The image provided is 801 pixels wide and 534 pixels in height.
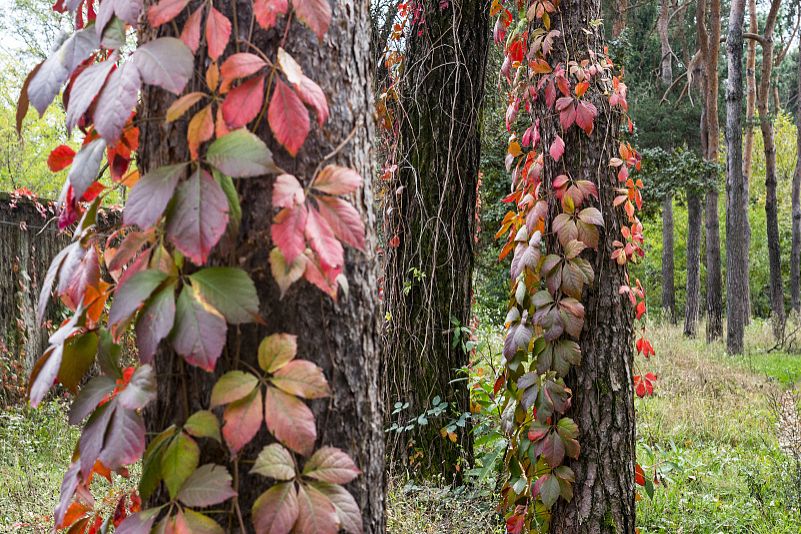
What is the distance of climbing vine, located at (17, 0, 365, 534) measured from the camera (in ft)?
2.82

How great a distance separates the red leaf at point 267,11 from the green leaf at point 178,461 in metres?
0.63

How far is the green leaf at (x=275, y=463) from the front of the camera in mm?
924

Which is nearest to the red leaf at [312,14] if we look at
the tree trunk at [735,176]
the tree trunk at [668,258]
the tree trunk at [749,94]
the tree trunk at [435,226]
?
the tree trunk at [435,226]

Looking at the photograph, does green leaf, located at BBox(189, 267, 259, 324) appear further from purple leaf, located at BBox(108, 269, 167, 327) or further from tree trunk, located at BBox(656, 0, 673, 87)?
tree trunk, located at BBox(656, 0, 673, 87)

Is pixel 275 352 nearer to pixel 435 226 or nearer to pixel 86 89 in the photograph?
pixel 86 89

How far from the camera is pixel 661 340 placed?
10641 millimetres

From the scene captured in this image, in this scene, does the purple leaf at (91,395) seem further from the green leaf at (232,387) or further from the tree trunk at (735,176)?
the tree trunk at (735,176)

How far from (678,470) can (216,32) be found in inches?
185

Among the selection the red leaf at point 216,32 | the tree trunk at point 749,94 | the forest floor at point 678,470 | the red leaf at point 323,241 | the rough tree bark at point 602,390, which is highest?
the tree trunk at point 749,94

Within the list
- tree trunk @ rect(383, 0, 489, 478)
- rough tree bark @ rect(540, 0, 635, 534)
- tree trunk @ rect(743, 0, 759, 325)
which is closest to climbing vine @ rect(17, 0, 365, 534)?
rough tree bark @ rect(540, 0, 635, 534)

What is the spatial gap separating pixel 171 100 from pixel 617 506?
7.51 ft

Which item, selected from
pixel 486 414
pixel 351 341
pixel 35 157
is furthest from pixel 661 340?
pixel 35 157

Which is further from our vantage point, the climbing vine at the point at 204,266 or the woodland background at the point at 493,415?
→ the woodland background at the point at 493,415

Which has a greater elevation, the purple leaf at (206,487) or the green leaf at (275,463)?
the green leaf at (275,463)
